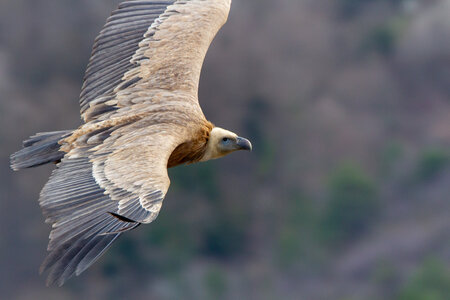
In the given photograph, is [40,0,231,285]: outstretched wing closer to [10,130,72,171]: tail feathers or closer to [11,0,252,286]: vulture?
[11,0,252,286]: vulture

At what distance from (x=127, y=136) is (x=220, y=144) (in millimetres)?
1181

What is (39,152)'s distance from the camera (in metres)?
8.03

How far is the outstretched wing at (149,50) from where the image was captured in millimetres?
8750

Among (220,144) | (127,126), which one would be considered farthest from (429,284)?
(127,126)

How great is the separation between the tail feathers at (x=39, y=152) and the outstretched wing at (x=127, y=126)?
141 mm

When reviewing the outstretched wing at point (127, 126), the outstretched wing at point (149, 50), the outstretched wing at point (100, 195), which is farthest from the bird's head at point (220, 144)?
the outstretched wing at point (100, 195)

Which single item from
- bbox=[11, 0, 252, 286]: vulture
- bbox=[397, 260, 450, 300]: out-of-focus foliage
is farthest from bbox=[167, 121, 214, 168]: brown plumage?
bbox=[397, 260, 450, 300]: out-of-focus foliage

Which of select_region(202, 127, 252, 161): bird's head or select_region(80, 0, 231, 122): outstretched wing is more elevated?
select_region(80, 0, 231, 122): outstretched wing

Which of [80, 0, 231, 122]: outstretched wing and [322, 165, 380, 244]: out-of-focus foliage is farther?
[322, 165, 380, 244]: out-of-focus foliage

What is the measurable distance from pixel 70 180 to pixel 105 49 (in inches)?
87.0

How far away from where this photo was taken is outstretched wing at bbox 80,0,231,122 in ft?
28.7

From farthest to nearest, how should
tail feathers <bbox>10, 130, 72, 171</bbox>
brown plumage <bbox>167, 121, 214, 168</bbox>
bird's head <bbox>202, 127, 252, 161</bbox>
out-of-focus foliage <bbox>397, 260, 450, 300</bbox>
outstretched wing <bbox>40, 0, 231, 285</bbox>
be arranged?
out-of-focus foliage <bbox>397, 260, 450, 300</bbox>
bird's head <bbox>202, 127, 252, 161</bbox>
brown plumage <bbox>167, 121, 214, 168</bbox>
tail feathers <bbox>10, 130, 72, 171</bbox>
outstretched wing <bbox>40, 0, 231, 285</bbox>

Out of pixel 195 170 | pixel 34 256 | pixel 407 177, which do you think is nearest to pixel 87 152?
pixel 34 256

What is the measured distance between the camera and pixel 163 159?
7465 millimetres
